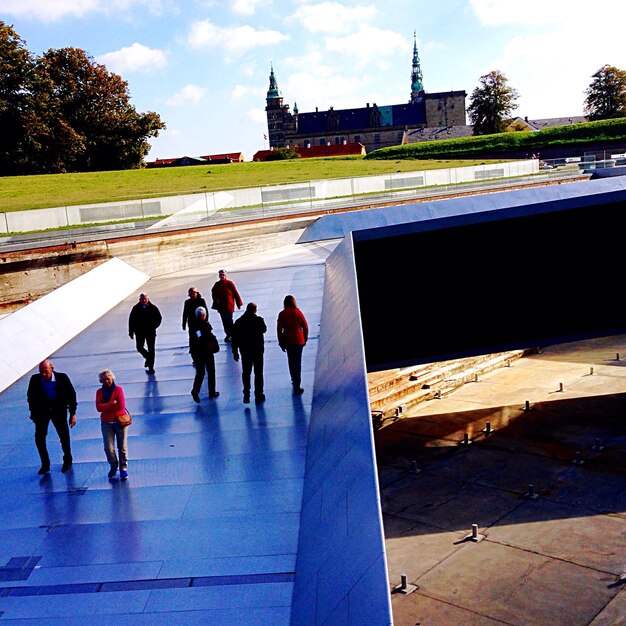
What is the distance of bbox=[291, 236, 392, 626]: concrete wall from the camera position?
4.56 meters

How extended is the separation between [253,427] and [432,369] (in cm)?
1640

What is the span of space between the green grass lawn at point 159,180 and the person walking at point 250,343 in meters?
25.6

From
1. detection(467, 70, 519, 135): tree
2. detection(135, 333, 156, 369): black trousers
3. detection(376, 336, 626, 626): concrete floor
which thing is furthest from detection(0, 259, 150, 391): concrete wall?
detection(467, 70, 519, 135): tree

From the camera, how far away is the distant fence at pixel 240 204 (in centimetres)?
2409

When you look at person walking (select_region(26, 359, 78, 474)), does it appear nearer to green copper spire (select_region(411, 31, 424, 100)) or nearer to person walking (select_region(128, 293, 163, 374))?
person walking (select_region(128, 293, 163, 374))

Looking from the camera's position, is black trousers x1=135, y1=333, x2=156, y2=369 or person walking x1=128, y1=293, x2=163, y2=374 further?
black trousers x1=135, y1=333, x2=156, y2=369

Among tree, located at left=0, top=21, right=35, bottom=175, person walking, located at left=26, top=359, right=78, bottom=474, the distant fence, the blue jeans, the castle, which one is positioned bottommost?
the blue jeans

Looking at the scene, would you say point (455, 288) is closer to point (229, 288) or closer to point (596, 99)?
point (229, 288)

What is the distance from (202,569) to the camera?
6051 millimetres

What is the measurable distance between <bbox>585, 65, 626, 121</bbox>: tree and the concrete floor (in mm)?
65377

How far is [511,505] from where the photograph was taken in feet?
52.3

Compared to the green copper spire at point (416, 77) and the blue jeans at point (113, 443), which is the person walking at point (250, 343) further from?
the green copper spire at point (416, 77)

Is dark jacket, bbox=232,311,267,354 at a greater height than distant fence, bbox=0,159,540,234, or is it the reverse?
distant fence, bbox=0,159,540,234

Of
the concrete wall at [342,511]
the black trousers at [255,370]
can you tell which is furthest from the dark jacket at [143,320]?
the concrete wall at [342,511]
